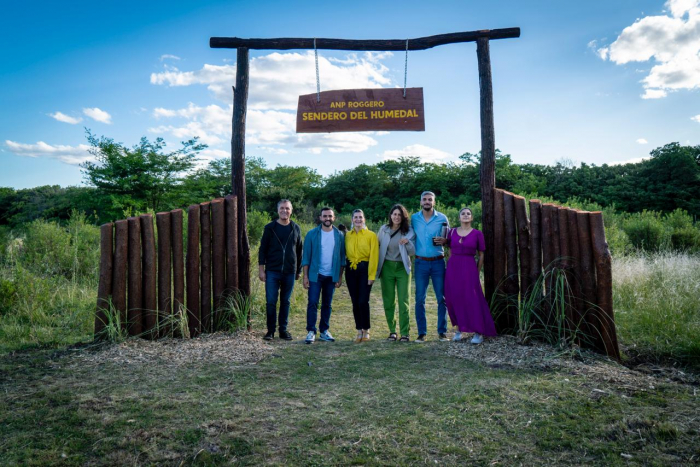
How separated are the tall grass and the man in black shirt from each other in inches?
173

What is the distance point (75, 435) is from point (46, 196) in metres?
37.4

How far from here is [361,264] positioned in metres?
6.29

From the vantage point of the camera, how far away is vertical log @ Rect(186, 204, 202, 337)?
20.3 feet

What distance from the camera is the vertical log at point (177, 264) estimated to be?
6.12 m

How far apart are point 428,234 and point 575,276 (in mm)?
1860

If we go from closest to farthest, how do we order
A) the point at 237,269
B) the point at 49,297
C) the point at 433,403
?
the point at 433,403 < the point at 237,269 < the point at 49,297

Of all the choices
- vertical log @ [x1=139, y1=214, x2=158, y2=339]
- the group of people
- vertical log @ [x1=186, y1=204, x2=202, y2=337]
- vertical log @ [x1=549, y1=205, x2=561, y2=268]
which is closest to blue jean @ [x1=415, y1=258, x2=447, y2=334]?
the group of people

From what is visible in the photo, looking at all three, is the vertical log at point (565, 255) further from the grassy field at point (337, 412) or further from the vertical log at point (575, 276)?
the grassy field at point (337, 412)

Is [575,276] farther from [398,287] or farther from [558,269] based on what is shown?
[398,287]

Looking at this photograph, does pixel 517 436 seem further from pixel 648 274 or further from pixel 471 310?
pixel 648 274

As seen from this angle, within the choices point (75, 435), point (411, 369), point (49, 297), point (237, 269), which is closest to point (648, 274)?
point (411, 369)

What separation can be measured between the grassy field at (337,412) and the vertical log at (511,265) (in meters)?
1.29

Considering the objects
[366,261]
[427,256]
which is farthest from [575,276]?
[366,261]

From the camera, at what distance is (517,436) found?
11.4 feet
